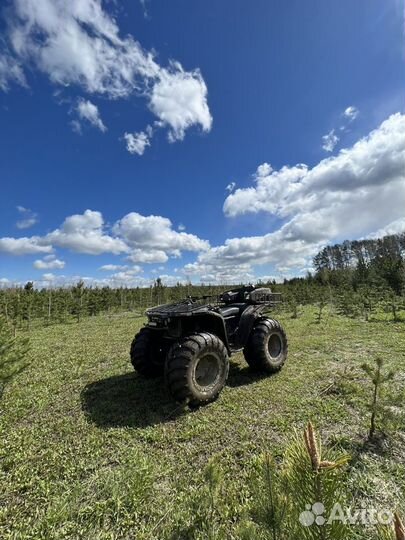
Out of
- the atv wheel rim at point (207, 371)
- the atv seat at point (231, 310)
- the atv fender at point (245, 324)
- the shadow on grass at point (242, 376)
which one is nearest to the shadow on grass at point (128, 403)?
the atv wheel rim at point (207, 371)

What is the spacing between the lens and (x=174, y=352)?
167 inches

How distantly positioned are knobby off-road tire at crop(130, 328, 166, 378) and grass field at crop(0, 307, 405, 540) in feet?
1.00

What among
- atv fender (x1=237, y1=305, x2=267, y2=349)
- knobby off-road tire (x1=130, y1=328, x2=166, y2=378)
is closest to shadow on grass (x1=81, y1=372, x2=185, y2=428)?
knobby off-road tire (x1=130, y1=328, x2=166, y2=378)

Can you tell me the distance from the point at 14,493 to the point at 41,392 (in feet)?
9.29

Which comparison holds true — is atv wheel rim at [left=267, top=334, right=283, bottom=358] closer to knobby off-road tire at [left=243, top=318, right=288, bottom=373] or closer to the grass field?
knobby off-road tire at [left=243, top=318, right=288, bottom=373]

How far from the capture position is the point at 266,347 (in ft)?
18.5

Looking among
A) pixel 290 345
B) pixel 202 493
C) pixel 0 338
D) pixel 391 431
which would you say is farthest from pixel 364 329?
pixel 0 338

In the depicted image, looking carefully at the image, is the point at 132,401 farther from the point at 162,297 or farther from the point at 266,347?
the point at 162,297

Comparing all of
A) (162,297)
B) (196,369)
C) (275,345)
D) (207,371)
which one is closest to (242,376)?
(275,345)

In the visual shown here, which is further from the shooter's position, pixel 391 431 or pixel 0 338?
pixel 0 338

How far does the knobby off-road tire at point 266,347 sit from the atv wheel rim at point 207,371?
4.01 ft

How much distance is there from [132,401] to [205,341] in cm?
167

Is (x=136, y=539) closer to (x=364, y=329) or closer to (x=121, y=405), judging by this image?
(x=121, y=405)

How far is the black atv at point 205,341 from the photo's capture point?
4191 millimetres
